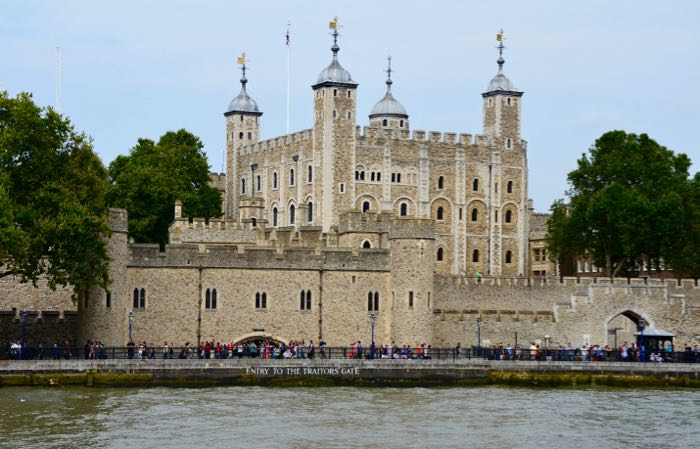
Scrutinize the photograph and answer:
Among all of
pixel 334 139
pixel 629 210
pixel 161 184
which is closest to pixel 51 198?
pixel 161 184

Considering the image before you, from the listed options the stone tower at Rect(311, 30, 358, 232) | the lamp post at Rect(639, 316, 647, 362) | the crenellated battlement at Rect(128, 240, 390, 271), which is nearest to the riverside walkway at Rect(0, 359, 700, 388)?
the lamp post at Rect(639, 316, 647, 362)

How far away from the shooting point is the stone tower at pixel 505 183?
357ft

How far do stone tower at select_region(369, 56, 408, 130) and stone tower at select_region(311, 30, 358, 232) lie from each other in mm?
13355

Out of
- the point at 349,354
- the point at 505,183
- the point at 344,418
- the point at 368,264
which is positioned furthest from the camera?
the point at 505,183

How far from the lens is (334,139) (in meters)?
103

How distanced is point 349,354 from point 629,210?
2758 cm

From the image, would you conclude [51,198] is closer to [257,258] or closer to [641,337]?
[257,258]

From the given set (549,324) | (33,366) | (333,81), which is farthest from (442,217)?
(33,366)

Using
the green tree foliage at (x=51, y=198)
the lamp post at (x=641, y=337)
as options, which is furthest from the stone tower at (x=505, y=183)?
the green tree foliage at (x=51, y=198)

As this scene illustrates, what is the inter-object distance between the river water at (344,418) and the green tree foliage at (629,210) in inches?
995

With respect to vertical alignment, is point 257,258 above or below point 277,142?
below

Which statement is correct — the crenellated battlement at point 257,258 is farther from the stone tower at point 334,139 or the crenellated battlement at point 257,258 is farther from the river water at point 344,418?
the stone tower at point 334,139

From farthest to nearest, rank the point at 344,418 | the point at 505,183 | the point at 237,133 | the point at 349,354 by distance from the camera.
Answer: the point at 237,133 → the point at 505,183 → the point at 349,354 → the point at 344,418

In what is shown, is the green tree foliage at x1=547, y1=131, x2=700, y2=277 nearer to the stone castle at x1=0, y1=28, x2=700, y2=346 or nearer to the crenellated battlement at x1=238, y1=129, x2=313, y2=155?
the stone castle at x1=0, y1=28, x2=700, y2=346
